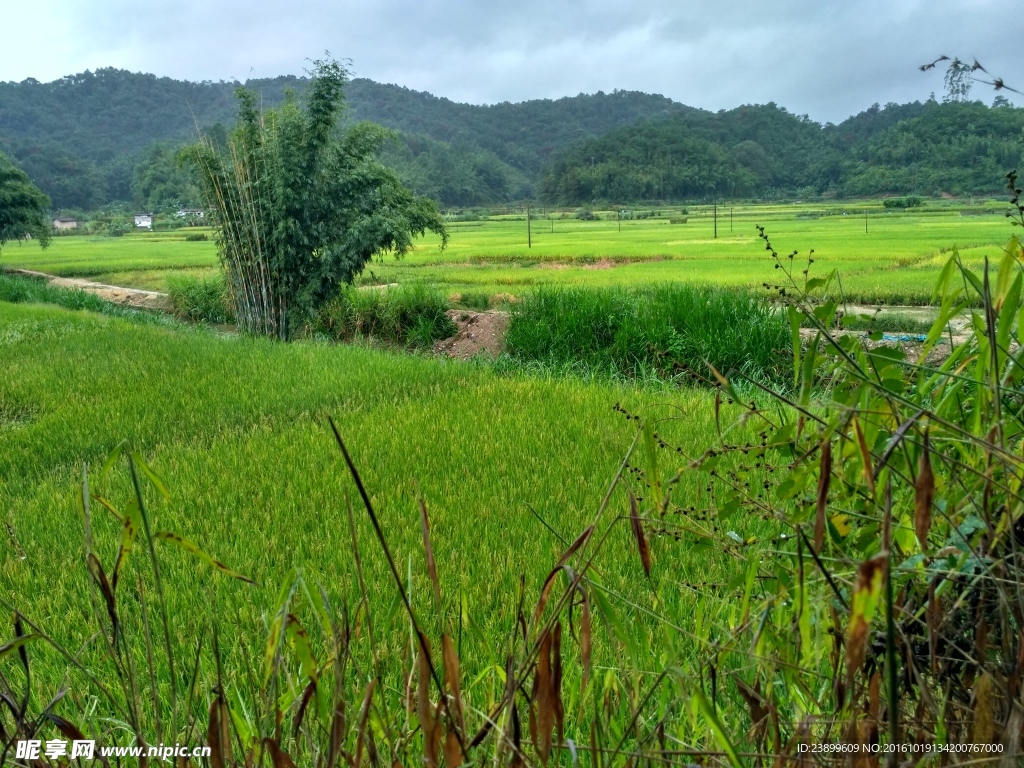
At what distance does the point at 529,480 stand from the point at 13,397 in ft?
13.8

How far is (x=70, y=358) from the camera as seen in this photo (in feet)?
22.5

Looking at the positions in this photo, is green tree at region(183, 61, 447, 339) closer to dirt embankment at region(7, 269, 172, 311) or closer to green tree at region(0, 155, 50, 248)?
dirt embankment at region(7, 269, 172, 311)

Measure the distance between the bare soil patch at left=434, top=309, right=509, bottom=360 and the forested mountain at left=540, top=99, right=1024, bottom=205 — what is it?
141 ft

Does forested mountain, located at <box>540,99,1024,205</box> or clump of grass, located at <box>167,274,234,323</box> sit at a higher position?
forested mountain, located at <box>540,99,1024,205</box>

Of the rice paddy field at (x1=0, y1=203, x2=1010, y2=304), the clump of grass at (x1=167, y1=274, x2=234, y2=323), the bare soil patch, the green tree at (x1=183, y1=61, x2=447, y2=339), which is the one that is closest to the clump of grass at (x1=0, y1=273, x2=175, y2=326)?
the clump of grass at (x1=167, y1=274, x2=234, y2=323)

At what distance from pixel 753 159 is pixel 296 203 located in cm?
5542

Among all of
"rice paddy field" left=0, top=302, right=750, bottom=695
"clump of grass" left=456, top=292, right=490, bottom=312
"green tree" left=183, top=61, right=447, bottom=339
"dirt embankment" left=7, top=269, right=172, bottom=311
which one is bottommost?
"rice paddy field" left=0, top=302, right=750, bottom=695

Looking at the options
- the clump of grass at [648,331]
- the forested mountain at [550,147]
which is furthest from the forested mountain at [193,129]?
the clump of grass at [648,331]

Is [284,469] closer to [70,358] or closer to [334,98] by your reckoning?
[70,358]

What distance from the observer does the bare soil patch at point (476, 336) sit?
9711mm

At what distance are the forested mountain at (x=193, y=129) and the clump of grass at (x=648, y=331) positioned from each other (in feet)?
131

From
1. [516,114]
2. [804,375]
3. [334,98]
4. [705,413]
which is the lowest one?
[705,413]

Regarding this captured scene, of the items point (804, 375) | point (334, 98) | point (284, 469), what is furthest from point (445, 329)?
point (804, 375)

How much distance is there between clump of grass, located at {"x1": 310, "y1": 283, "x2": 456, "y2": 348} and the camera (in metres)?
10.7
